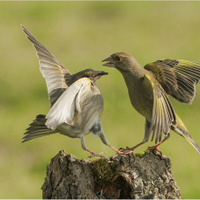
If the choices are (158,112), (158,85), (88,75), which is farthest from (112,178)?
(88,75)

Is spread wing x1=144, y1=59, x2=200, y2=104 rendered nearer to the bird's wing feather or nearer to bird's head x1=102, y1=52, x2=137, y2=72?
bird's head x1=102, y1=52, x2=137, y2=72

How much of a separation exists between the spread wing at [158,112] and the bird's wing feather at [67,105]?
0.93 metres

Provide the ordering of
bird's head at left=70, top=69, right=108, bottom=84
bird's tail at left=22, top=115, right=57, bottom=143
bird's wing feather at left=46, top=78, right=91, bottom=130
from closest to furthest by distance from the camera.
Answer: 1. bird's wing feather at left=46, top=78, right=91, bottom=130
2. bird's tail at left=22, top=115, right=57, bottom=143
3. bird's head at left=70, top=69, right=108, bottom=84

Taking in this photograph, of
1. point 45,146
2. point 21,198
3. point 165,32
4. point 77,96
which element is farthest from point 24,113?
point 165,32

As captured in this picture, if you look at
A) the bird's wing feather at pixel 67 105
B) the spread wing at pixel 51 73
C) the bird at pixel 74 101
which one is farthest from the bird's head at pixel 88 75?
the bird's wing feather at pixel 67 105

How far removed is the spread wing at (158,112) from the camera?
5.24 m

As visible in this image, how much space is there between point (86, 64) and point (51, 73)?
28.5 ft

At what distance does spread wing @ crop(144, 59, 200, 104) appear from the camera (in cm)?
630

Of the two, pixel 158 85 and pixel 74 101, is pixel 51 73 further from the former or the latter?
pixel 158 85

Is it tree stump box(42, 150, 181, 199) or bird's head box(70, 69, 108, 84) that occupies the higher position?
bird's head box(70, 69, 108, 84)

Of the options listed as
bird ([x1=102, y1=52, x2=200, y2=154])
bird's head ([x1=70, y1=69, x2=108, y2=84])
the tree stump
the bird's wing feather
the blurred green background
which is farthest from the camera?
the blurred green background

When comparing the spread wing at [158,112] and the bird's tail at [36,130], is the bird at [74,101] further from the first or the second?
the spread wing at [158,112]

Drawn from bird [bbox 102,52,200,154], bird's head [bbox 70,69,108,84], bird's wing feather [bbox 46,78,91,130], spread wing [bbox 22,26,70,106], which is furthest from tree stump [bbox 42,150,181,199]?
bird's head [bbox 70,69,108,84]

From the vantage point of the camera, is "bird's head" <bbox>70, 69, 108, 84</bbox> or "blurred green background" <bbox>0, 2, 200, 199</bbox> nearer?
"bird's head" <bbox>70, 69, 108, 84</bbox>
